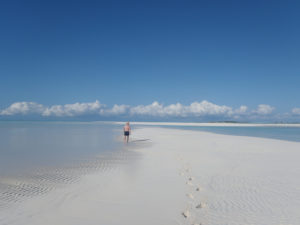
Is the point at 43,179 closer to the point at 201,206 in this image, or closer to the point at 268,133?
the point at 201,206

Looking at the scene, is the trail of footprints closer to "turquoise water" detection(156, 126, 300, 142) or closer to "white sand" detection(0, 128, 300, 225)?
"white sand" detection(0, 128, 300, 225)

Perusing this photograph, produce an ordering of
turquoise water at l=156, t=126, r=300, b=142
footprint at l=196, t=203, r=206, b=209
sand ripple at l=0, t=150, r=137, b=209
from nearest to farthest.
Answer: footprint at l=196, t=203, r=206, b=209
sand ripple at l=0, t=150, r=137, b=209
turquoise water at l=156, t=126, r=300, b=142

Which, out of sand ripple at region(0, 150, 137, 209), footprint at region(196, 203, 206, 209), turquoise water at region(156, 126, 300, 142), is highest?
turquoise water at region(156, 126, 300, 142)

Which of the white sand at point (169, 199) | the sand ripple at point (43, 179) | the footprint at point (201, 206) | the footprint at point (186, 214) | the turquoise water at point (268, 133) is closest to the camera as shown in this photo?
the white sand at point (169, 199)

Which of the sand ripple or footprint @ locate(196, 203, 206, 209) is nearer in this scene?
footprint @ locate(196, 203, 206, 209)

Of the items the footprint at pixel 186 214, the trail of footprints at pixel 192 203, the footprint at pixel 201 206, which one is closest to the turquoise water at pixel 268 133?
the trail of footprints at pixel 192 203

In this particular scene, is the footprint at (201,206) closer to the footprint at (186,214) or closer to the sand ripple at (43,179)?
the footprint at (186,214)

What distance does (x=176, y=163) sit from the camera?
11406mm

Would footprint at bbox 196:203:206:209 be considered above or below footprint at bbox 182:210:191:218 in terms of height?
above

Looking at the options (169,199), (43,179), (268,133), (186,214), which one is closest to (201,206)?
(186,214)

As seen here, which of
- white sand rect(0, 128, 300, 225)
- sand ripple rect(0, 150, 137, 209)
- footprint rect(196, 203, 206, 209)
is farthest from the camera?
sand ripple rect(0, 150, 137, 209)

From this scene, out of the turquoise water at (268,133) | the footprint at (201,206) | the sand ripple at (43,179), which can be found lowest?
the sand ripple at (43,179)

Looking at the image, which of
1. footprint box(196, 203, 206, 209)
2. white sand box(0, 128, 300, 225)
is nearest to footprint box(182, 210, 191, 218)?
white sand box(0, 128, 300, 225)

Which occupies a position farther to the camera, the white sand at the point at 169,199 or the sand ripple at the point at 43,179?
the sand ripple at the point at 43,179
